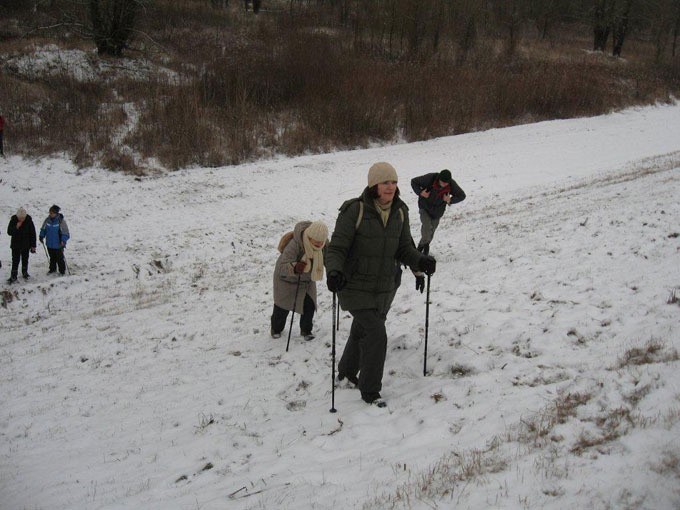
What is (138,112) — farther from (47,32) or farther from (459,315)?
(459,315)

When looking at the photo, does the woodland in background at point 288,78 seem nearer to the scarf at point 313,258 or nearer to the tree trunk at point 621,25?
the tree trunk at point 621,25

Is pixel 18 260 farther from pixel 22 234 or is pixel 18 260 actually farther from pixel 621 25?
pixel 621 25

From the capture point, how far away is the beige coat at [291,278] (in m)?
7.19

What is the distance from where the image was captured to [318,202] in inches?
691

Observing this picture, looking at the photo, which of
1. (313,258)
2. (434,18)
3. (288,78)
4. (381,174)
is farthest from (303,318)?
(434,18)

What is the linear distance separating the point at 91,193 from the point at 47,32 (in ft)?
53.5

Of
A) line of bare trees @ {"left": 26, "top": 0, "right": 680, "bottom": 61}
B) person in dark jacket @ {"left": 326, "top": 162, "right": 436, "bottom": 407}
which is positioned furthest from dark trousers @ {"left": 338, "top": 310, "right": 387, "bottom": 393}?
line of bare trees @ {"left": 26, "top": 0, "right": 680, "bottom": 61}

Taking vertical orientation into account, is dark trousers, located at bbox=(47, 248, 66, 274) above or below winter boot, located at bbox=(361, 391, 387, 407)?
below

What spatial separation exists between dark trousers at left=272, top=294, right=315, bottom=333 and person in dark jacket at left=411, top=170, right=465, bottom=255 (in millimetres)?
2915

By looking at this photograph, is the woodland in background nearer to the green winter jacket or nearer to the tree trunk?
the tree trunk

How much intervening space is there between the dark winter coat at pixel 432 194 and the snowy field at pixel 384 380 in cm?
113

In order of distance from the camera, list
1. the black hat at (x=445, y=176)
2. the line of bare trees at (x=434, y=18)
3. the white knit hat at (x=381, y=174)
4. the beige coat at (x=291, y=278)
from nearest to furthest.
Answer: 1. the white knit hat at (x=381, y=174)
2. the beige coat at (x=291, y=278)
3. the black hat at (x=445, y=176)
4. the line of bare trees at (x=434, y=18)

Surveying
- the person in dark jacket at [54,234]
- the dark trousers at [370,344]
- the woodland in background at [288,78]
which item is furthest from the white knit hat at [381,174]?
the woodland in background at [288,78]

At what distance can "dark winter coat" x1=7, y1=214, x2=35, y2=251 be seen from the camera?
1191 centimetres
